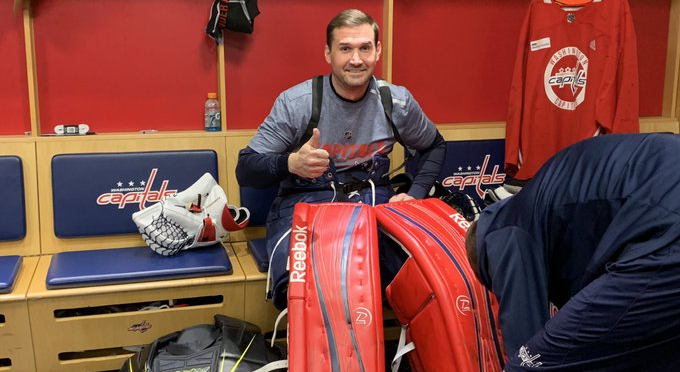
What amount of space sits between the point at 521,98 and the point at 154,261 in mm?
1731

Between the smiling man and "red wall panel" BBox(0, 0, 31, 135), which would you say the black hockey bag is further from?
"red wall panel" BBox(0, 0, 31, 135)

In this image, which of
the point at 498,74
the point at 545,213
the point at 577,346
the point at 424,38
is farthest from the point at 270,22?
the point at 577,346

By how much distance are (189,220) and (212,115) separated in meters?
0.54

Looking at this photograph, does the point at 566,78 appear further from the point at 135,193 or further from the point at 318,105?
the point at 135,193

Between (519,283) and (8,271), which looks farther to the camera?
(8,271)

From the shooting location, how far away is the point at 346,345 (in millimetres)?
1915

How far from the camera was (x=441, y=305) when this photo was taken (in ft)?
6.15

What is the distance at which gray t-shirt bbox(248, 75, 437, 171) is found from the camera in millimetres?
2533

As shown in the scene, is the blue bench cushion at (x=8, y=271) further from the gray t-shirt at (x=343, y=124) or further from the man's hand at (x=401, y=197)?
the man's hand at (x=401, y=197)

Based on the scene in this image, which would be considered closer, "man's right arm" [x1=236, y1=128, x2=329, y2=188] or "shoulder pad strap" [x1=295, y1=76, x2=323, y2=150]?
"man's right arm" [x1=236, y1=128, x2=329, y2=188]

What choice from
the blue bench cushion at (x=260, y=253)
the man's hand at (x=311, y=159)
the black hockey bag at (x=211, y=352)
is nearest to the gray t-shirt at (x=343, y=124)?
the man's hand at (x=311, y=159)

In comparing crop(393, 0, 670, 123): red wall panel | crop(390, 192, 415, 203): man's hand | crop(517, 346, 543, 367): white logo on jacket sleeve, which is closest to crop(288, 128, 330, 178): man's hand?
Result: crop(390, 192, 415, 203): man's hand

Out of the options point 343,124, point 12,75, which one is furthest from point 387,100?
point 12,75

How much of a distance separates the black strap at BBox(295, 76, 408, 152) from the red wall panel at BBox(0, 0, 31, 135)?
1.16 meters
